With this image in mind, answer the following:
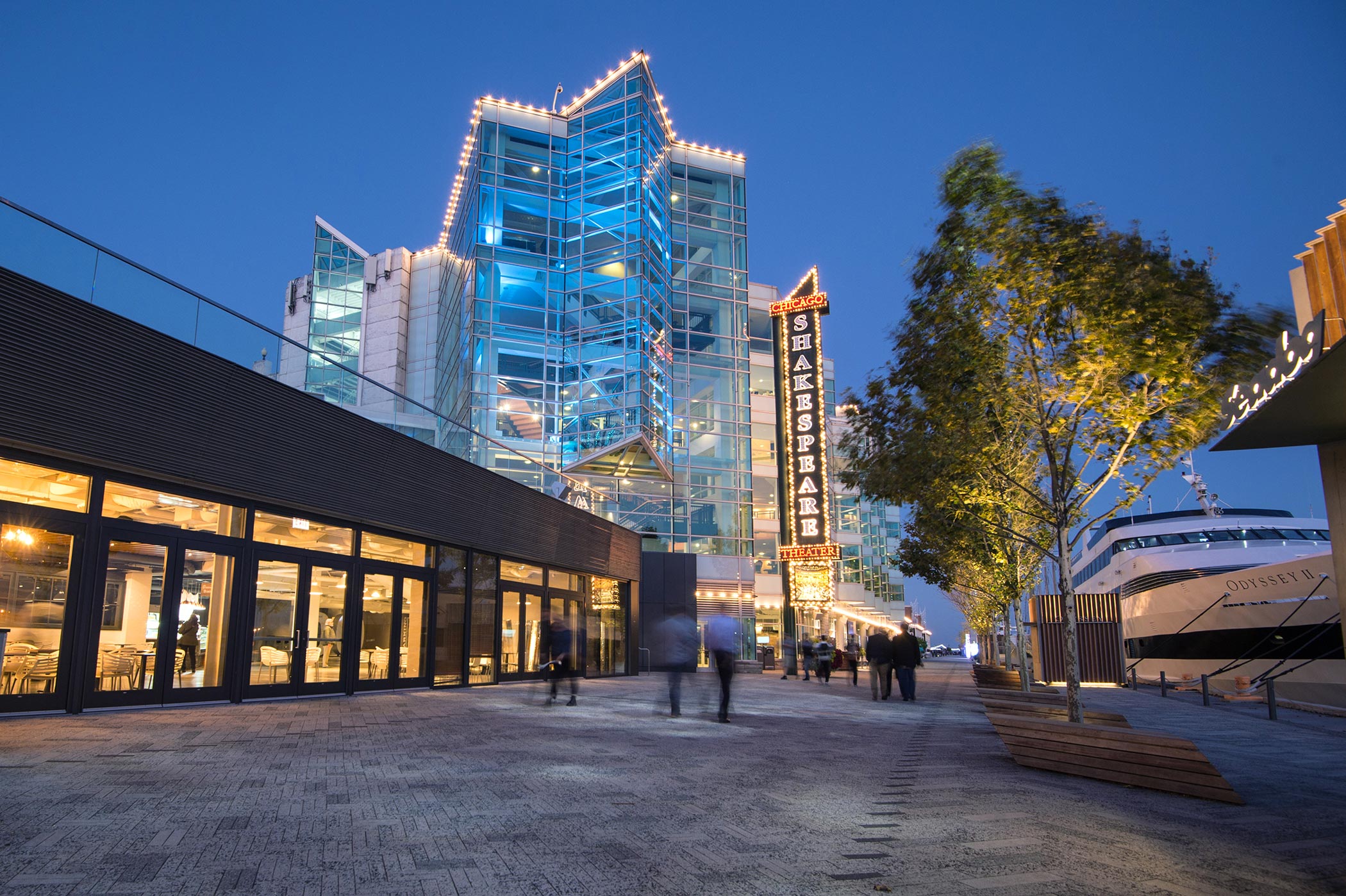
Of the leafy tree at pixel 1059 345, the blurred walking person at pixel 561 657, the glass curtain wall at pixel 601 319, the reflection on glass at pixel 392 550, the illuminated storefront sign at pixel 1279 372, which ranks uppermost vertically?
the glass curtain wall at pixel 601 319

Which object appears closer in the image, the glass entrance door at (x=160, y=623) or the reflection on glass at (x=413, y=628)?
the glass entrance door at (x=160, y=623)

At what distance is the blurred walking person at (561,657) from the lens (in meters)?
15.5

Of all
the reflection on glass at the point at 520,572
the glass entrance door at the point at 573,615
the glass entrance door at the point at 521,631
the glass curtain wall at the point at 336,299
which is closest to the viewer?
the reflection on glass at the point at 520,572

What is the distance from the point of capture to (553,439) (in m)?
33.3

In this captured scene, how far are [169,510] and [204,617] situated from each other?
1687 mm

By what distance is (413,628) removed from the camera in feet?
58.1

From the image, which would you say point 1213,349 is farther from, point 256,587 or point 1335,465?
point 256,587

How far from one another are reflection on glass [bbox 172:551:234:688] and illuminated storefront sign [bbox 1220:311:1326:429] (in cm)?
1312

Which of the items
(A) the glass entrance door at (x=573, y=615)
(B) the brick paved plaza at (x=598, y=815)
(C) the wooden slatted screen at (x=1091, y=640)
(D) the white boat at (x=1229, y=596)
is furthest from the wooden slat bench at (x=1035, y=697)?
(C) the wooden slatted screen at (x=1091, y=640)

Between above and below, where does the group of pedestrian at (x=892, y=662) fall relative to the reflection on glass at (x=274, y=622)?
below

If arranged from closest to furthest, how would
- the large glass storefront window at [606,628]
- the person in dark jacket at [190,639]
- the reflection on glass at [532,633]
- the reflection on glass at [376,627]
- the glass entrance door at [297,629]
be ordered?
the person in dark jacket at [190,639], the glass entrance door at [297,629], the reflection on glass at [376,627], the reflection on glass at [532,633], the large glass storefront window at [606,628]

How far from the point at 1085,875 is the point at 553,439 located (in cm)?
2929

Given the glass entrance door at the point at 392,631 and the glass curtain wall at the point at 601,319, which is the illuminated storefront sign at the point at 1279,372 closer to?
the glass entrance door at the point at 392,631

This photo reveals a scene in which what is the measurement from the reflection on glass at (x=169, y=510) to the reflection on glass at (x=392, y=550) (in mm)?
3154
